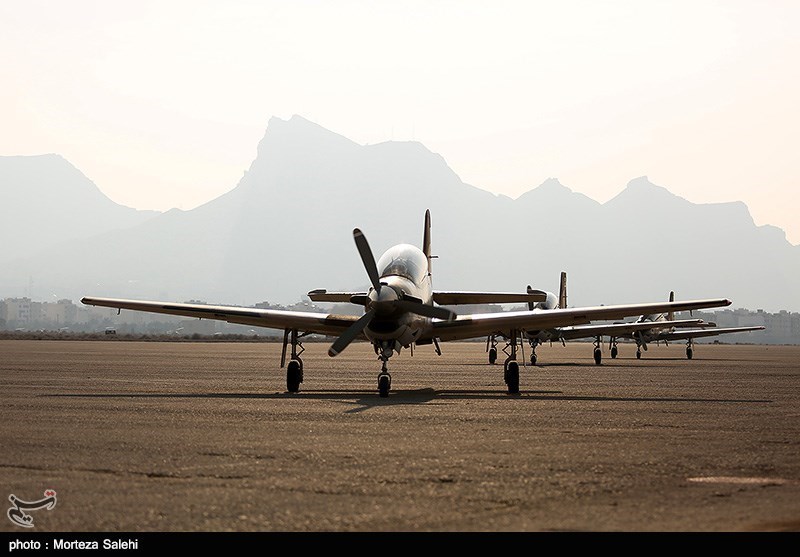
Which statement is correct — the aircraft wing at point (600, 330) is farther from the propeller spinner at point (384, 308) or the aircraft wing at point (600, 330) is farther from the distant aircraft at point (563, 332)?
the propeller spinner at point (384, 308)

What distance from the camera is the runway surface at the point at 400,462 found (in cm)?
885

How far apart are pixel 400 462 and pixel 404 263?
14.6 metres

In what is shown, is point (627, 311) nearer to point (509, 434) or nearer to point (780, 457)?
point (509, 434)

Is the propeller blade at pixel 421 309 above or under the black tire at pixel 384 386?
above

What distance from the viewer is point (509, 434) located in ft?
51.9

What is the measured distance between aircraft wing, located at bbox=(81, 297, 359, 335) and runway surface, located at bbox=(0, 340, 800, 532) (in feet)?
11.5

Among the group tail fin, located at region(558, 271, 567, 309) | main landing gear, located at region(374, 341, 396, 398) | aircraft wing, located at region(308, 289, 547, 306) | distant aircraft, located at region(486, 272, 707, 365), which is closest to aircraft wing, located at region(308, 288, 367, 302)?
aircraft wing, located at region(308, 289, 547, 306)

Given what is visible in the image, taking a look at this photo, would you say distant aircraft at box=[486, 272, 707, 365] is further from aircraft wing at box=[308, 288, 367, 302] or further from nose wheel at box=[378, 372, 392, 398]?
nose wheel at box=[378, 372, 392, 398]

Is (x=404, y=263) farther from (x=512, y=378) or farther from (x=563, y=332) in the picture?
(x=563, y=332)

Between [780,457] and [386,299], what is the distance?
40.9ft

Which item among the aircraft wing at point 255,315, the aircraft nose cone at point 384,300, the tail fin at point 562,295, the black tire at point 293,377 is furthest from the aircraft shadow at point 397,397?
the tail fin at point 562,295

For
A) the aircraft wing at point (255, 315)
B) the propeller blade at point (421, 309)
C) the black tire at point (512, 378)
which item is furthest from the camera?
the aircraft wing at point (255, 315)

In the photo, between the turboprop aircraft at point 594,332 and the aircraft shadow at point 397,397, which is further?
the turboprop aircraft at point 594,332

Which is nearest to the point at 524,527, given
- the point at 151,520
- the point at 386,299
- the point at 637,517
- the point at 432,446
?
the point at 637,517
